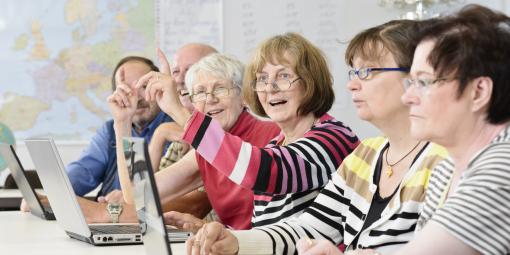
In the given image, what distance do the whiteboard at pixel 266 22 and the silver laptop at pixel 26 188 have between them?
2450mm

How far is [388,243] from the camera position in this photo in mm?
1790

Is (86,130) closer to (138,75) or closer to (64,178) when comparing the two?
(138,75)

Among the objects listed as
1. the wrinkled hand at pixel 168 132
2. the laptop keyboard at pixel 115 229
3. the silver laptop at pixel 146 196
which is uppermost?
the silver laptop at pixel 146 196

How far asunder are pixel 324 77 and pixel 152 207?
1253 mm

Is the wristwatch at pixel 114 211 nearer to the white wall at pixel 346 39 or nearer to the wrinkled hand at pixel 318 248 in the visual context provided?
the wrinkled hand at pixel 318 248

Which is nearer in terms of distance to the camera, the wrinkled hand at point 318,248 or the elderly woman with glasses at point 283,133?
the wrinkled hand at point 318,248

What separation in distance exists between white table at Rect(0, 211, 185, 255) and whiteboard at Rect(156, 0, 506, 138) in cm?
274

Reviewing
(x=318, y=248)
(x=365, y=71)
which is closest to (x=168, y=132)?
(x=365, y=71)

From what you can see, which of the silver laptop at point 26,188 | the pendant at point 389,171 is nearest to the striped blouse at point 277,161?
the pendant at point 389,171

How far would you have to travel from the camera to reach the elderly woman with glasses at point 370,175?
185cm

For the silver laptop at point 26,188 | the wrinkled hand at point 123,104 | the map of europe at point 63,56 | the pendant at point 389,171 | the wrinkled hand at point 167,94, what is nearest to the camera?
the pendant at point 389,171

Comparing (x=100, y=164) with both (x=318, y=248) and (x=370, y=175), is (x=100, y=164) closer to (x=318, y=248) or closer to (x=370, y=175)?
(x=370, y=175)

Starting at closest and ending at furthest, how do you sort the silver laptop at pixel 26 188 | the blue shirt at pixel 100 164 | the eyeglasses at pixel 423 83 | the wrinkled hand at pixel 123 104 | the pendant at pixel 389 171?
the eyeglasses at pixel 423 83 → the pendant at pixel 389 171 → the wrinkled hand at pixel 123 104 → the silver laptop at pixel 26 188 → the blue shirt at pixel 100 164

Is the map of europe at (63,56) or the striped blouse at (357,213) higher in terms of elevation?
the striped blouse at (357,213)
